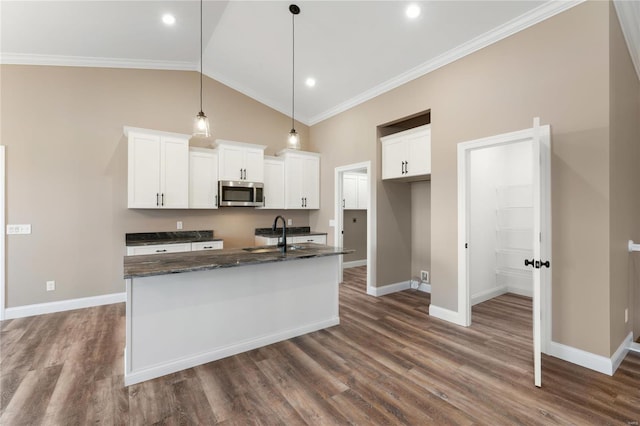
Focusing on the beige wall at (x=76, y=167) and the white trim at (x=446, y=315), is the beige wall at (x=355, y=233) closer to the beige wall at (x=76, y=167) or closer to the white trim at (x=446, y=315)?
the white trim at (x=446, y=315)

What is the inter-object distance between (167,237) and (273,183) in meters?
2.06

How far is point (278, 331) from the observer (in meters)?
3.10

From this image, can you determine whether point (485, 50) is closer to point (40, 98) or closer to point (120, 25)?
point (120, 25)

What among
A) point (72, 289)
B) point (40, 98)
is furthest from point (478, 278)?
point (40, 98)

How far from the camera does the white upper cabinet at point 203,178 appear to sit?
4746mm

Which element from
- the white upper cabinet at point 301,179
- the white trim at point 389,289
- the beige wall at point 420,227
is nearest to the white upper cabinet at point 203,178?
the white upper cabinet at point 301,179

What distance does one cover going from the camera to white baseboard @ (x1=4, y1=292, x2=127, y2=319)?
379 centimetres

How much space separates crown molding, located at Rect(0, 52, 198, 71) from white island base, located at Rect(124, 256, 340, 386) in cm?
378

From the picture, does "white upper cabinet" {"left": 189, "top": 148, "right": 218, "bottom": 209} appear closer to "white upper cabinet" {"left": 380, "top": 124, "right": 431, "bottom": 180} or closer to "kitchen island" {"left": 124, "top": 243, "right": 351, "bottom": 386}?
"kitchen island" {"left": 124, "top": 243, "right": 351, "bottom": 386}

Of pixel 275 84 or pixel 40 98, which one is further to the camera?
pixel 275 84

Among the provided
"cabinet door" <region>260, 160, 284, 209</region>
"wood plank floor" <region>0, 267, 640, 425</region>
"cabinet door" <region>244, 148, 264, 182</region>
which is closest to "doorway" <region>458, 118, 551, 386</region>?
"wood plank floor" <region>0, 267, 640, 425</region>

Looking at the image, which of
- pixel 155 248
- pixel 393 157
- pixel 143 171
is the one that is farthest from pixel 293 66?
pixel 155 248

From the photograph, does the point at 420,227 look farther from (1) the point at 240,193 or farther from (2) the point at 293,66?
(2) the point at 293,66

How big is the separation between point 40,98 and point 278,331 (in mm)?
4519
